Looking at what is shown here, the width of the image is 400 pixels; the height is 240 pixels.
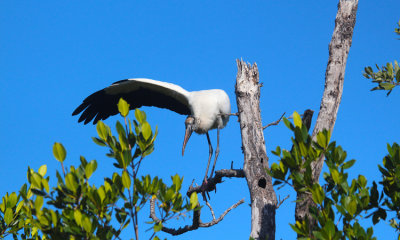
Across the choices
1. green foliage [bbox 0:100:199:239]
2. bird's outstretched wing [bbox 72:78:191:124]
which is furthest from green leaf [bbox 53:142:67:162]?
bird's outstretched wing [bbox 72:78:191:124]

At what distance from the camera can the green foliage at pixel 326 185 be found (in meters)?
2.72

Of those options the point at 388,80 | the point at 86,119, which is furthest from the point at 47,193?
the point at 86,119

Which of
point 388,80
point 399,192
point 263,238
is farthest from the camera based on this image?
point 388,80

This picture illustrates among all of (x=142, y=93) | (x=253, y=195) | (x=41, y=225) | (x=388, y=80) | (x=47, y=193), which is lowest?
(x=41, y=225)

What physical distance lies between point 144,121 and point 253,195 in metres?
1.60

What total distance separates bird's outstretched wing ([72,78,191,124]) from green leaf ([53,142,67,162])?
365 cm

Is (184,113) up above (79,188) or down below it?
above

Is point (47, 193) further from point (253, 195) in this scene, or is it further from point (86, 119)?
point (86, 119)

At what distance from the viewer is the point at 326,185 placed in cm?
306

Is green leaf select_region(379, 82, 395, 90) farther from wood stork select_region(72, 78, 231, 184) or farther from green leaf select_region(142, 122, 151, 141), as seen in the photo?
green leaf select_region(142, 122, 151, 141)

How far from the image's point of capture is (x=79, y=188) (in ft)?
9.50

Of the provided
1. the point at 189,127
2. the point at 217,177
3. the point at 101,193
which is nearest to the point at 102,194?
the point at 101,193

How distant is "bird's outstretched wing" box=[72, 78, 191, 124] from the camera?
6637mm

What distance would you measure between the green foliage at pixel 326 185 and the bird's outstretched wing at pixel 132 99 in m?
3.56
